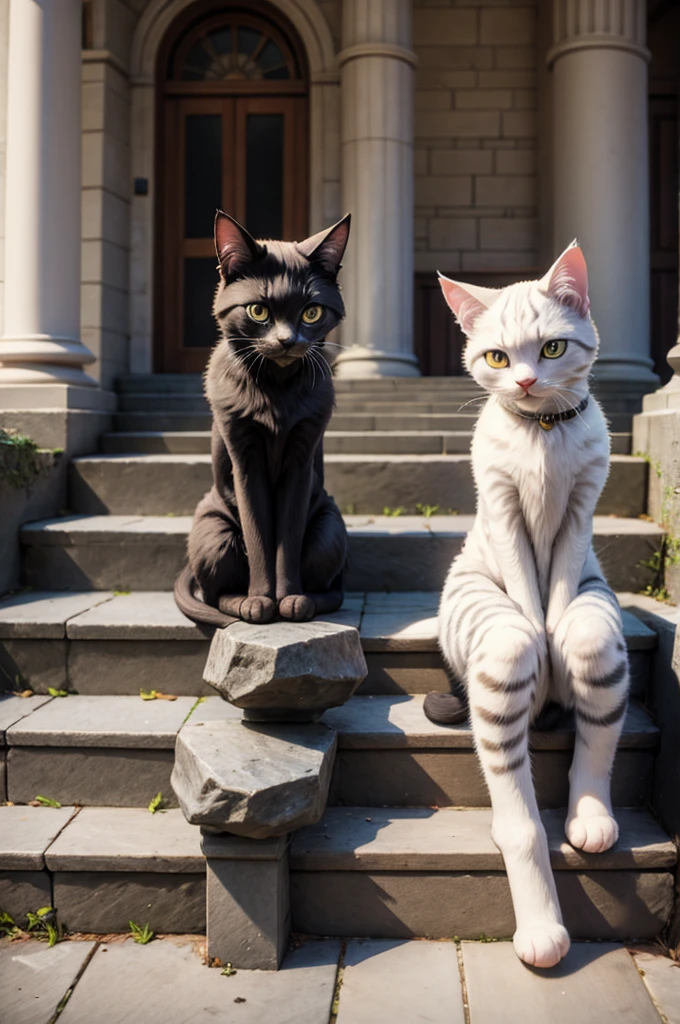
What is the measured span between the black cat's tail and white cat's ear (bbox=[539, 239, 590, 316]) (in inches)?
48.1

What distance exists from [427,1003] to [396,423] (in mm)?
3215

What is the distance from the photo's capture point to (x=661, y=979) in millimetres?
1982

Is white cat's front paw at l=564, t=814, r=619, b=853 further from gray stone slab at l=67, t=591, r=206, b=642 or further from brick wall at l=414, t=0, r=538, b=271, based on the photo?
brick wall at l=414, t=0, r=538, b=271

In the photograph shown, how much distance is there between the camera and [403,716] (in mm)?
2510

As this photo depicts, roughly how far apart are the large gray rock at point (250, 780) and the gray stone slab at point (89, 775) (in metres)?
0.26

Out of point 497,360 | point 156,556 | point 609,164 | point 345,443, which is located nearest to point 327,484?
point 345,443

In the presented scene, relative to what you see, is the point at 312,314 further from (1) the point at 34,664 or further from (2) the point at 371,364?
(2) the point at 371,364

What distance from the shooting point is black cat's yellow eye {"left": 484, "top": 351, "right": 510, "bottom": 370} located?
210cm

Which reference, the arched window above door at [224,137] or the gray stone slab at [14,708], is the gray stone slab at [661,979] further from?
the arched window above door at [224,137]

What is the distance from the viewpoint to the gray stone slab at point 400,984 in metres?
1.86

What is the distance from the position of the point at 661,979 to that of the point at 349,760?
90cm

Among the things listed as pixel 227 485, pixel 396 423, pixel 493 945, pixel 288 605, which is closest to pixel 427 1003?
pixel 493 945

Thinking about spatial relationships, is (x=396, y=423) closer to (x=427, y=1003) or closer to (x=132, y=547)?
(x=132, y=547)

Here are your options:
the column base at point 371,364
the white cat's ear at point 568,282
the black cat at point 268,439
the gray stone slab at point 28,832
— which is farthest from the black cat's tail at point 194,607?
the column base at point 371,364
